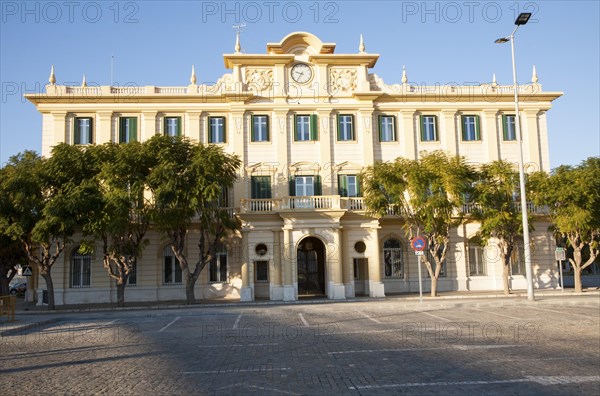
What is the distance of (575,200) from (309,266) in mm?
15909

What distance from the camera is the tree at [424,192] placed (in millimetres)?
30250

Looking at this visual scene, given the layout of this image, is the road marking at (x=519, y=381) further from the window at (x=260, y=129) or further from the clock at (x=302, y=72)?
the clock at (x=302, y=72)

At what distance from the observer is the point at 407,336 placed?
49.8ft

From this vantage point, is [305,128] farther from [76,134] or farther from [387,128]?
→ [76,134]

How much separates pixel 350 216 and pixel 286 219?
385 centimetres

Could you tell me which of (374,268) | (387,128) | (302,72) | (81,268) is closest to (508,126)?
(387,128)

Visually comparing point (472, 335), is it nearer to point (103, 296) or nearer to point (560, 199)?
point (560, 199)

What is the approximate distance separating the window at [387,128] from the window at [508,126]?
287 inches

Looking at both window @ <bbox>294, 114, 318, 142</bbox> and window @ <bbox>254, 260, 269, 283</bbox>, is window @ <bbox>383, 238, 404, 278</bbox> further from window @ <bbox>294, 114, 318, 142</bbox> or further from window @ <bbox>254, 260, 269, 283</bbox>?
window @ <bbox>294, 114, 318, 142</bbox>

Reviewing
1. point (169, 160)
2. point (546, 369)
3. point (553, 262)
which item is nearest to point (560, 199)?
point (553, 262)

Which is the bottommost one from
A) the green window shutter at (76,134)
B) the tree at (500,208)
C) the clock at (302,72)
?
the tree at (500,208)

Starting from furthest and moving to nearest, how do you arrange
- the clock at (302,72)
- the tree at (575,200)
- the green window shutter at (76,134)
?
the clock at (302,72) → the green window shutter at (76,134) → the tree at (575,200)

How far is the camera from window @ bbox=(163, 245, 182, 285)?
3412 centimetres

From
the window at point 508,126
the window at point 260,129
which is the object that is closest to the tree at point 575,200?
the window at point 508,126
